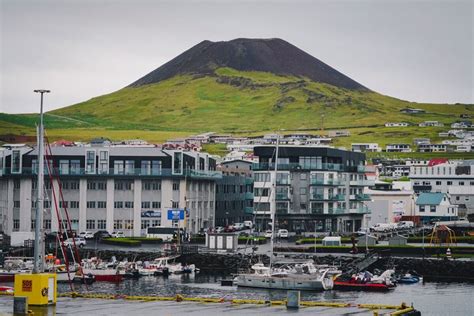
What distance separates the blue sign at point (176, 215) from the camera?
120 metres

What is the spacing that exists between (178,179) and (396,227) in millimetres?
31745

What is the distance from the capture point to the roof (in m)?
163

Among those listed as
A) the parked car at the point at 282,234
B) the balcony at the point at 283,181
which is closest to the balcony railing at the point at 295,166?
the balcony at the point at 283,181

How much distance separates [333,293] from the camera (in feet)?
265

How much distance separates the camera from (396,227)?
139250mm

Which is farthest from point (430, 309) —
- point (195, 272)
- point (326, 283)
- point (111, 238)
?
point (111, 238)

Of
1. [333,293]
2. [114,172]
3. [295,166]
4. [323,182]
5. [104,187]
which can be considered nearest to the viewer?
[333,293]

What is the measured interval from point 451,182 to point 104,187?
7849cm

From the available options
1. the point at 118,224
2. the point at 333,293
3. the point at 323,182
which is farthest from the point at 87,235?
the point at 333,293

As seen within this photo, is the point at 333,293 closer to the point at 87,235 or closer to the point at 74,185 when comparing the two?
the point at 87,235

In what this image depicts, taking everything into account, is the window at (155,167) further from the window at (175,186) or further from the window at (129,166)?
the window at (175,186)

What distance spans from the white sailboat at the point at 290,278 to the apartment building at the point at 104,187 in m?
37.9

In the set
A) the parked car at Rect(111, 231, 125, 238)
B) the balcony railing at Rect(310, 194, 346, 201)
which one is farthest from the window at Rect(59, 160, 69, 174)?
the balcony railing at Rect(310, 194, 346, 201)

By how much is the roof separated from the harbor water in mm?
76808
